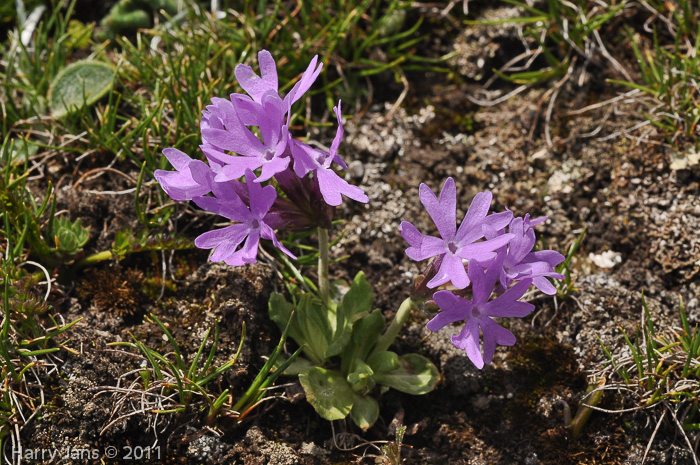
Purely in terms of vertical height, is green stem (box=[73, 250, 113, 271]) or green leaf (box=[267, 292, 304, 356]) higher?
green stem (box=[73, 250, 113, 271])

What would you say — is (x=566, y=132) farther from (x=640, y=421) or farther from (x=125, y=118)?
(x=125, y=118)

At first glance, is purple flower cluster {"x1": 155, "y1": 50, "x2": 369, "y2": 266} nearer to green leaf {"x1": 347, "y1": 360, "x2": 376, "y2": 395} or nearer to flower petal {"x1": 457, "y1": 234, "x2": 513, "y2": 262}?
flower petal {"x1": 457, "y1": 234, "x2": 513, "y2": 262}

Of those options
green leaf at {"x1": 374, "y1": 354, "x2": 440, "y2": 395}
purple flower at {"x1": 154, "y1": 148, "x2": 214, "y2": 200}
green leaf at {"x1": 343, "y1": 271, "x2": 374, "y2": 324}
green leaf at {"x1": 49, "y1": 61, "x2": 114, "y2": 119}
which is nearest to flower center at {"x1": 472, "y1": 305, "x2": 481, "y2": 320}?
green leaf at {"x1": 374, "y1": 354, "x2": 440, "y2": 395}

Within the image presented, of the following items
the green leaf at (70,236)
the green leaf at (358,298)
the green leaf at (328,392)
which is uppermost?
the green leaf at (70,236)

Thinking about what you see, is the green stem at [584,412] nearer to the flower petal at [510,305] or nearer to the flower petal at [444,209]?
the flower petal at [510,305]

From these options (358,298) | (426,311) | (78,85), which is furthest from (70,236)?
(426,311)

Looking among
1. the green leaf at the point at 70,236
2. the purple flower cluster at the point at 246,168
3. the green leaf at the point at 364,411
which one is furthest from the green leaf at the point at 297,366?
the green leaf at the point at 70,236
